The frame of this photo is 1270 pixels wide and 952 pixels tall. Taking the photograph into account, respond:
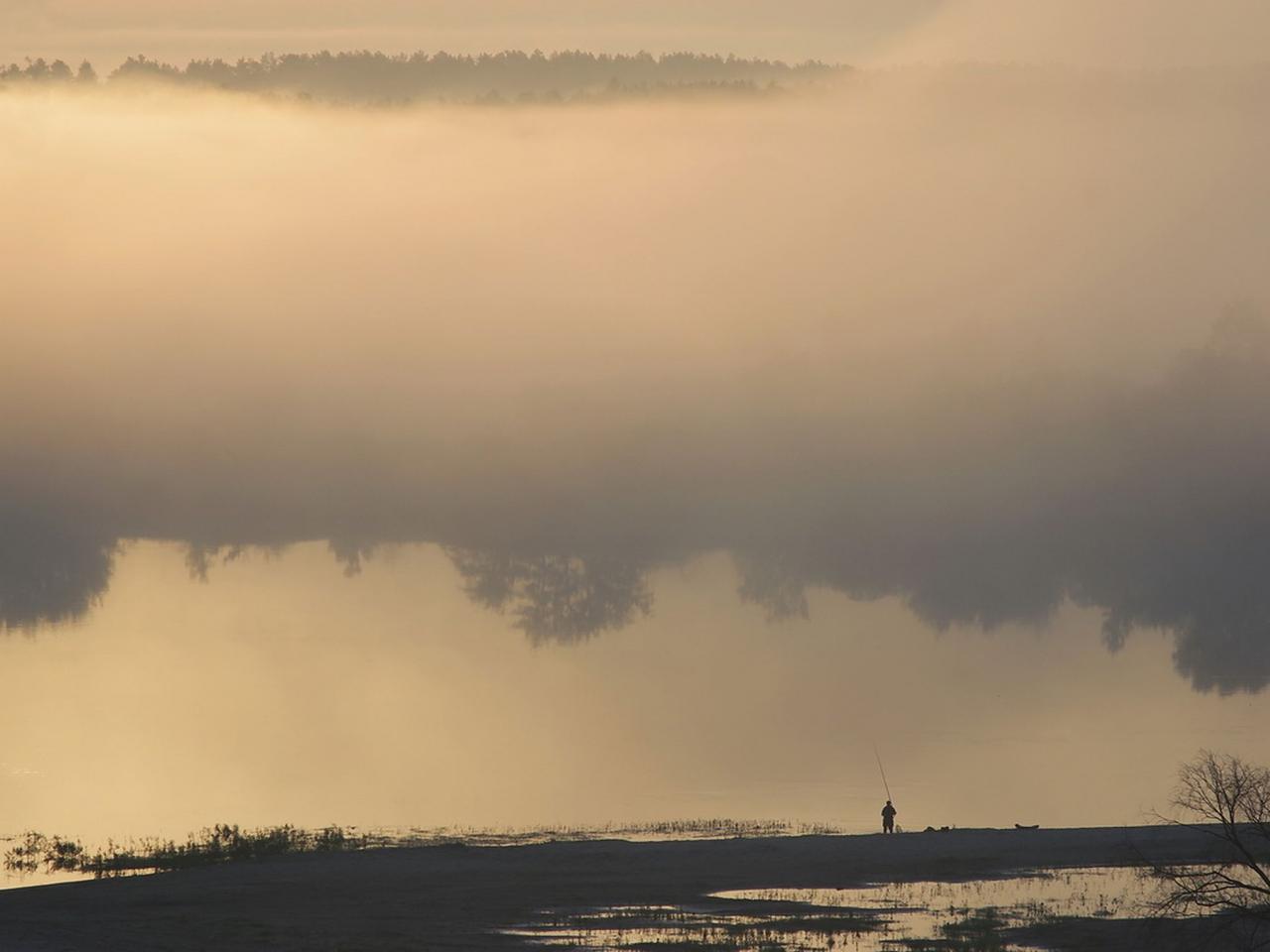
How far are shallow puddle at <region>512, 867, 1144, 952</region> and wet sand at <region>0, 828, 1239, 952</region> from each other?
129cm

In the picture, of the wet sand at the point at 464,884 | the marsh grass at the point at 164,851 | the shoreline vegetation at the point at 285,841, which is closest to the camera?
the wet sand at the point at 464,884

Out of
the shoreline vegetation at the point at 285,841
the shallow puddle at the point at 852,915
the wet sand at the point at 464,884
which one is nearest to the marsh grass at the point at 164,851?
the shoreline vegetation at the point at 285,841

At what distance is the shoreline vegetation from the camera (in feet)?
172

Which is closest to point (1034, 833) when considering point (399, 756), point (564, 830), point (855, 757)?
point (564, 830)

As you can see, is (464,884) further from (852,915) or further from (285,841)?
(852,915)

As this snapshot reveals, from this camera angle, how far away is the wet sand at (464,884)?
40125 mm

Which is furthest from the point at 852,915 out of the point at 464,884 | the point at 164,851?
the point at 164,851

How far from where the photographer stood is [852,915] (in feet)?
143

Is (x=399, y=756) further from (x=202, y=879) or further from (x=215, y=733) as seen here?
(x=202, y=879)

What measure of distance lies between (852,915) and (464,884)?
1068 cm

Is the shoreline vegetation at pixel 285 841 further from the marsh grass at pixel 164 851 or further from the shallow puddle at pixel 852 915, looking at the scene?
the shallow puddle at pixel 852 915

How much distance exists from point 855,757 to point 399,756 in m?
27.0

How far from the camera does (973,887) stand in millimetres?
47719

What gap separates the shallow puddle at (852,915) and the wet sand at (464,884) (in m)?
1.29
